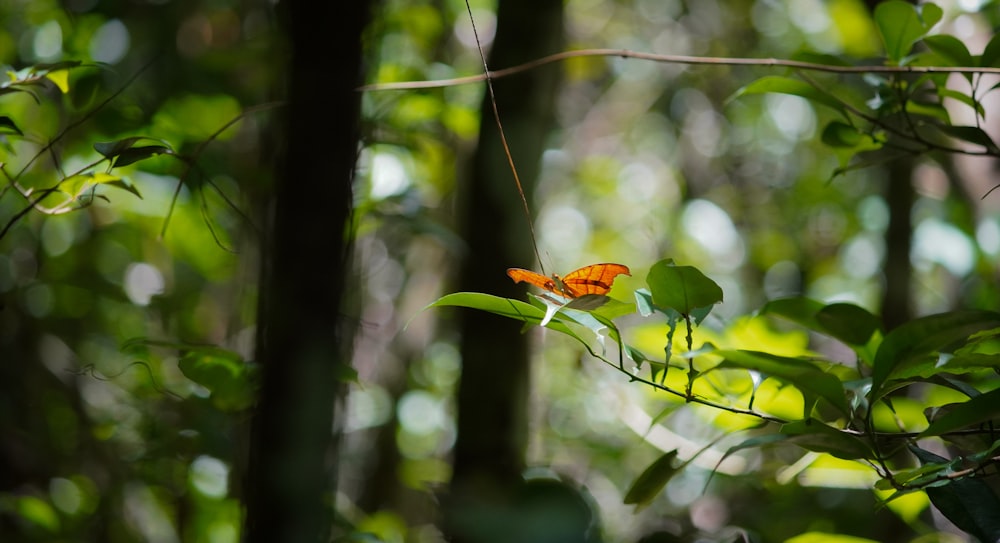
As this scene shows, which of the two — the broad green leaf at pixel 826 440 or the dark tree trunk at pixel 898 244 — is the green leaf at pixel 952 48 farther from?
the dark tree trunk at pixel 898 244

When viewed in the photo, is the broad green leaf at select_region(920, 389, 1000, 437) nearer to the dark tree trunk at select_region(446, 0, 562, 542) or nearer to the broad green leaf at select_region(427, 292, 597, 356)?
the broad green leaf at select_region(427, 292, 597, 356)

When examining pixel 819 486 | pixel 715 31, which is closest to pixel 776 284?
pixel 715 31

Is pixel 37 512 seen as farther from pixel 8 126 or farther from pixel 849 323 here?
pixel 849 323

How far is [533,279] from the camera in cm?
51

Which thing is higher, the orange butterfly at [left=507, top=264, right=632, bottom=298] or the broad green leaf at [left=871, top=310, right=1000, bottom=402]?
the orange butterfly at [left=507, top=264, right=632, bottom=298]

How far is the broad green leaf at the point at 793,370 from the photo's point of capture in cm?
47

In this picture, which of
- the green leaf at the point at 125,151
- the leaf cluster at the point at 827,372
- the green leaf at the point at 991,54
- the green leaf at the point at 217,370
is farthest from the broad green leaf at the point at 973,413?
the green leaf at the point at 125,151

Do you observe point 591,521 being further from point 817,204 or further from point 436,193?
point 817,204

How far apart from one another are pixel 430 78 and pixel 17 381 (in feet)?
3.58

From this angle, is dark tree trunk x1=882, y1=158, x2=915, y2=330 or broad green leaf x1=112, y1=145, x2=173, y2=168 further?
dark tree trunk x1=882, y1=158, x2=915, y2=330

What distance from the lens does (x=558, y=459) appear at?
91.2 inches

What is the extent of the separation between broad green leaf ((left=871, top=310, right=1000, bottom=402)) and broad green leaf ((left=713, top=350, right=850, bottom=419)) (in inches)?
1.3

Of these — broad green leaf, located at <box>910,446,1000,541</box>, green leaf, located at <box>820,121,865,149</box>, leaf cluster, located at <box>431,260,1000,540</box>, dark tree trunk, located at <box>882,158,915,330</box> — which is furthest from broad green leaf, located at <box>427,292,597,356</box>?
dark tree trunk, located at <box>882,158,915,330</box>

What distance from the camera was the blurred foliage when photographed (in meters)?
0.67
